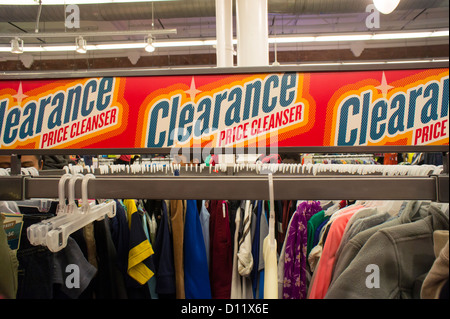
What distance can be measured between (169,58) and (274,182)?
31.7ft

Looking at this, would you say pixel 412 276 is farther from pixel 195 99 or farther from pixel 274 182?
pixel 195 99

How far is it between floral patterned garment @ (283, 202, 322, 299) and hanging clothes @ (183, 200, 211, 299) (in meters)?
0.51

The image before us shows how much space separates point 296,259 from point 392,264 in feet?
2.58

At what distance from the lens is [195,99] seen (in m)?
0.95

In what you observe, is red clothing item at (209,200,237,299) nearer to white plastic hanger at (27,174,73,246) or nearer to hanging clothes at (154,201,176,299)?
hanging clothes at (154,201,176,299)

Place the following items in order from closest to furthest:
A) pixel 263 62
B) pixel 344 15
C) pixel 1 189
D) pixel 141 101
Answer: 1. pixel 1 189
2. pixel 141 101
3. pixel 263 62
4. pixel 344 15

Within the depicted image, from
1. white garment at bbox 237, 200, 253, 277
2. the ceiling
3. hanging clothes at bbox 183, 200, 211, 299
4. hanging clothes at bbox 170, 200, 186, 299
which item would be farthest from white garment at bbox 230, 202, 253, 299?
the ceiling

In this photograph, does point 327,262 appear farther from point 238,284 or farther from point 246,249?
point 238,284

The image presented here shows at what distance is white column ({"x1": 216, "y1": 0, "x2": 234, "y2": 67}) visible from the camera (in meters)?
3.59

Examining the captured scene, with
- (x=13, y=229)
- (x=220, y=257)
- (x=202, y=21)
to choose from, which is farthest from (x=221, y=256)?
(x=202, y=21)

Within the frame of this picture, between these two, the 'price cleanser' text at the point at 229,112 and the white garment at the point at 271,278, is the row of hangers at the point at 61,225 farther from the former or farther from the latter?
the white garment at the point at 271,278

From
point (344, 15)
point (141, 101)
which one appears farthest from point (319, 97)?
point (344, 15)

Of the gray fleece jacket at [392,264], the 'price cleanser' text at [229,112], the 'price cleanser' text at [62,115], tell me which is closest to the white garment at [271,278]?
the gray fleece jacket at [392,264]

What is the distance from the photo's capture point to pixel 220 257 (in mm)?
1915
